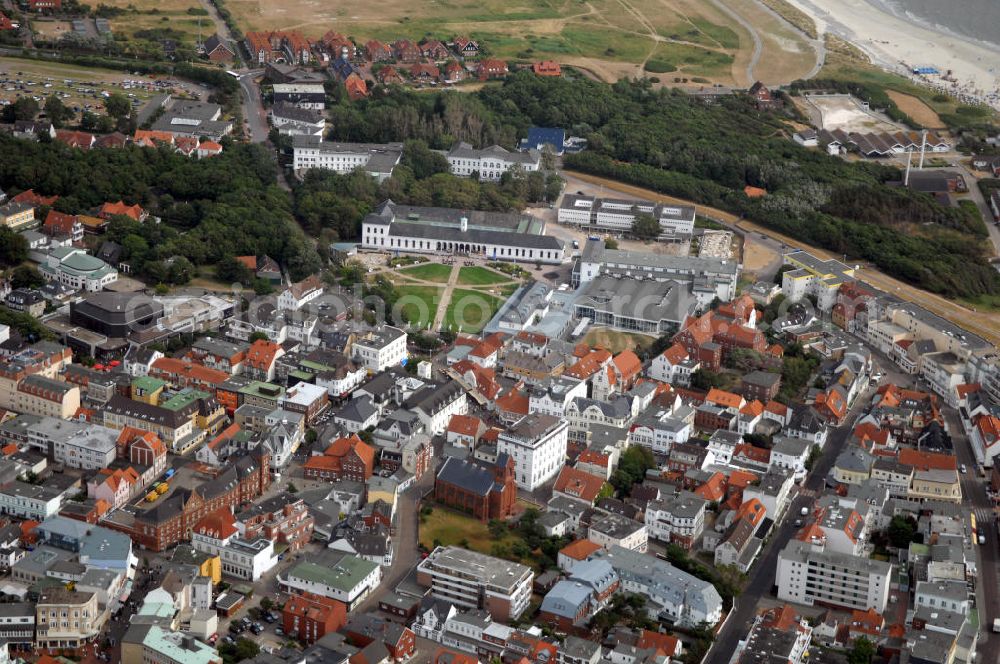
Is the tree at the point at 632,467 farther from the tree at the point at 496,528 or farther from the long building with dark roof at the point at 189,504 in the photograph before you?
the long building with dark roof at the point at 189,504

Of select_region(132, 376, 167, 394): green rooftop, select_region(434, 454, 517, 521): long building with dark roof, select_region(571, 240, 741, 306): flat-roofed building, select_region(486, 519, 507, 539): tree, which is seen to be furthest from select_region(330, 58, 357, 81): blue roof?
select_region(486, 519, 507, 539): tree

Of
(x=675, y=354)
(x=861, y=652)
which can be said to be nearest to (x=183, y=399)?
(x=675, y=354)

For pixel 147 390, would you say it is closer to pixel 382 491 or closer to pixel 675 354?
pixel 382 491

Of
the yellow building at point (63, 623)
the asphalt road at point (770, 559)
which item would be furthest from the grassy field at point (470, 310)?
the yellow building at point (63, 623)

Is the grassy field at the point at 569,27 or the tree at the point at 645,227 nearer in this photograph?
the tree at the point at 645,227

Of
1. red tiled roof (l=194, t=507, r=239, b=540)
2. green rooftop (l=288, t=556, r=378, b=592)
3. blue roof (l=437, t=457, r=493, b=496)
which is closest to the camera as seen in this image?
green rooftop (l=288, t=556, r=378, b=592)

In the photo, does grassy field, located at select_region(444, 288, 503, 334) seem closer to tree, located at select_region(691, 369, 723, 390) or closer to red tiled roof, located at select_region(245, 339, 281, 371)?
red tiled roof, located at select_region(245, 339, 281, 371)
